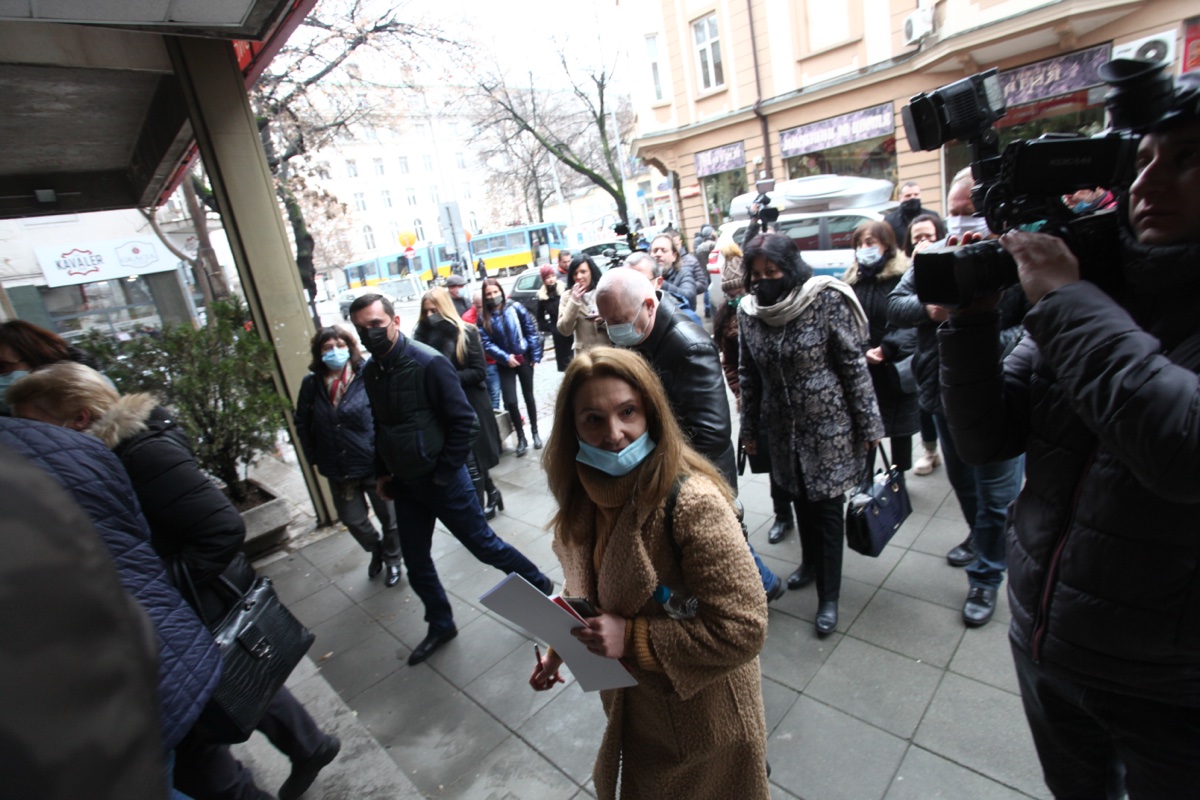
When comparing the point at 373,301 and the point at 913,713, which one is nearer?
the point at 913,713

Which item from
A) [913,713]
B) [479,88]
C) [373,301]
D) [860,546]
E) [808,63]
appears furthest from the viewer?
[479,88]

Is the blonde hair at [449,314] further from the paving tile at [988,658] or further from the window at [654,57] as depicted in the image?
the window at [654,57]

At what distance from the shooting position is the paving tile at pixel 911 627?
2830 millimetres

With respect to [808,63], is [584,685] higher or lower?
lower

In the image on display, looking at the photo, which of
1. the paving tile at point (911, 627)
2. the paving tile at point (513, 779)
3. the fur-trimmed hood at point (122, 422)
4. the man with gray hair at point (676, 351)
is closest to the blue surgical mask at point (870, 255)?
the man with gray hair at point (676, 351)

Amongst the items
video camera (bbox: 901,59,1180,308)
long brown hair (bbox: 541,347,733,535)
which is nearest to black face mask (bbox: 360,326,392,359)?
long brown hair (bbox: 541,347,733,535)

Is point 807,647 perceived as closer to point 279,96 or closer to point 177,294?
point 177,294

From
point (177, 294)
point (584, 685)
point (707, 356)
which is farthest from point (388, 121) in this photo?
point (584, 685)

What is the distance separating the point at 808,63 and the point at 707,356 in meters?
17.1

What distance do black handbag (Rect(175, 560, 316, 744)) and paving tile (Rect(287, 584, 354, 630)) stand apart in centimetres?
192

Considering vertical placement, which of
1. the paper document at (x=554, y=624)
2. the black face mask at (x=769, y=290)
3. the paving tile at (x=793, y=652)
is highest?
the black face mask at (x=769, y=290)

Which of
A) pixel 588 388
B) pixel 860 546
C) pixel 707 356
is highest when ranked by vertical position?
pixel 588 388

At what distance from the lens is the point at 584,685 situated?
1.69 metres

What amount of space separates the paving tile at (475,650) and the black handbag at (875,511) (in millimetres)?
1818
